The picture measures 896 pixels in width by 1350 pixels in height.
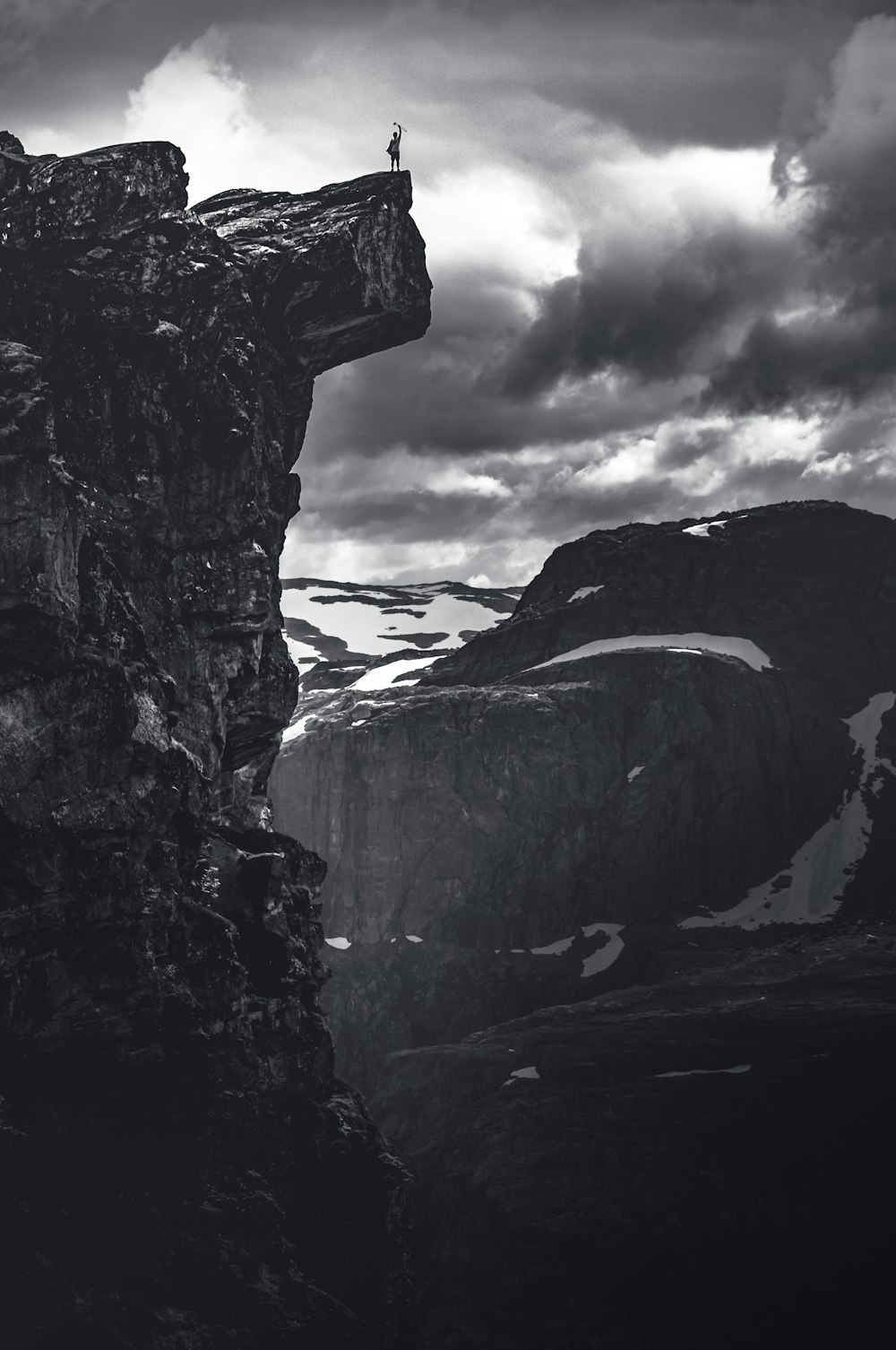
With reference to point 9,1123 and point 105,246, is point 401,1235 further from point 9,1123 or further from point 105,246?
point 105,246

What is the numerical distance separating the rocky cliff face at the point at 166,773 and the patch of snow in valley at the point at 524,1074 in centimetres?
5460

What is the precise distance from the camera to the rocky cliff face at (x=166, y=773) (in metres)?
65.8

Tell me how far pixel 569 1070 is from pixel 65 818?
86401 mm

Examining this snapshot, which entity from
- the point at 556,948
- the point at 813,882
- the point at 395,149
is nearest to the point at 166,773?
the point at 395,149

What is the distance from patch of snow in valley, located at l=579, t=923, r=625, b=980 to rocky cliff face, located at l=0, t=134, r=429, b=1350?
98.4m

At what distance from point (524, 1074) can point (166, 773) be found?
8450cm

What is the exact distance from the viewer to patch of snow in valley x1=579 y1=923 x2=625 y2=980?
18243 centimetres

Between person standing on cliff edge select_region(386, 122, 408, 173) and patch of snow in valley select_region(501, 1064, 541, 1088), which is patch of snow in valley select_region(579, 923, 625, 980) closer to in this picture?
patch of snow in valley select_region(501, 1064, 541, 1088)

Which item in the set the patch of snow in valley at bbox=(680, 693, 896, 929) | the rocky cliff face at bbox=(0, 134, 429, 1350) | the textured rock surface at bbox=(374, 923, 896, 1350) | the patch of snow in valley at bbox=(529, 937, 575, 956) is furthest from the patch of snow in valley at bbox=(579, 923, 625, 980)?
the rocky cliff face at bbox=(0, 134, 429, 1350)

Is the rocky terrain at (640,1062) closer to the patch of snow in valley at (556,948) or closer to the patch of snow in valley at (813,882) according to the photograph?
the patch of snow in valley at (813,882)

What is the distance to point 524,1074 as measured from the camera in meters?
141

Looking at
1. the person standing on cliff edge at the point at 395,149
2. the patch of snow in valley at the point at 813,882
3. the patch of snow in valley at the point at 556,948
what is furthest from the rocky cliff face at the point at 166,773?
the patch of snow in valley at the point at 813,882

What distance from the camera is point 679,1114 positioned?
121750 millimetres

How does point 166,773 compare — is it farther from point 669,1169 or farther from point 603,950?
point 603,950
